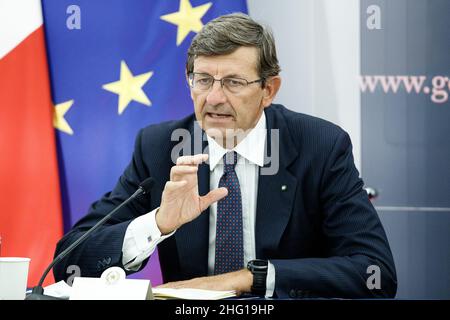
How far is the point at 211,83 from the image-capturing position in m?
2.64

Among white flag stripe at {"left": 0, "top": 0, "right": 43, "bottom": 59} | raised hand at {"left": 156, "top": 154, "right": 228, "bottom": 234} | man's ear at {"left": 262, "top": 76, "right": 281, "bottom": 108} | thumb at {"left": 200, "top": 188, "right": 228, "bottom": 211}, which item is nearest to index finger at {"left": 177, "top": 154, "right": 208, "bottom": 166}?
raised hand at {"left": 156, "top": 154, "right": 228, "bottom": 234}

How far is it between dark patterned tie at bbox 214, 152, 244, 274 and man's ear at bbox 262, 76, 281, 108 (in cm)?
38

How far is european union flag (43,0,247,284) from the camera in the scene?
3.90 meters

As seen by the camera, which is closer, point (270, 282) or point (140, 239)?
Answer: point (270, 282)

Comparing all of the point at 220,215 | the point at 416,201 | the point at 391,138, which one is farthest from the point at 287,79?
the point at 220,215

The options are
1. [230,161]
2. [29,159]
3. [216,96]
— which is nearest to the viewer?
[216,96]

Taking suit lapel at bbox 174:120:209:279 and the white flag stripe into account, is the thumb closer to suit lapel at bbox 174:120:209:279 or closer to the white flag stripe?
suit lapel at bbox 174:120:209:279

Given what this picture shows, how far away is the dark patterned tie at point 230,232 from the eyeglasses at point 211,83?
36 centimetres

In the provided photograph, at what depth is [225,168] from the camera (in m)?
2.71

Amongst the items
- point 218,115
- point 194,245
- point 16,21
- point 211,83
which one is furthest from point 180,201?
point 16,21

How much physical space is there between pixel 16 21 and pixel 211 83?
1705 millimetres

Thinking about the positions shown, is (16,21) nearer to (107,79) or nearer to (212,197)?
(107,79)

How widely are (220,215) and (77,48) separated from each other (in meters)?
1.74

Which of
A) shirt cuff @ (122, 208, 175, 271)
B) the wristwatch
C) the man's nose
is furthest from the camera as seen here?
the man's nose
